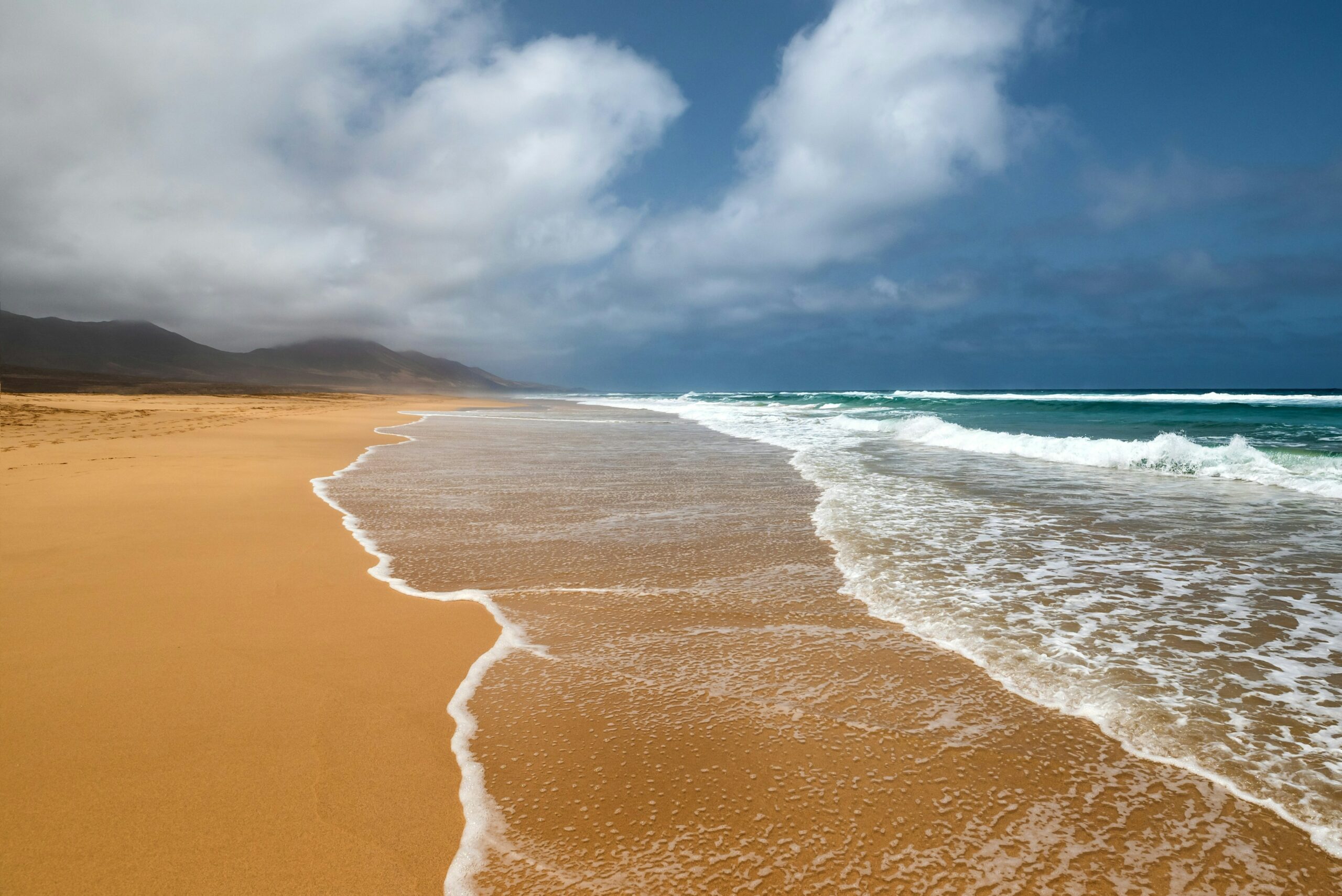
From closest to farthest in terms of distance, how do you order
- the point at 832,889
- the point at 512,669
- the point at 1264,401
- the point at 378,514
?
the point at 832,889 → the point at 512,669 → the point at 378,514 → the point at 1264,401

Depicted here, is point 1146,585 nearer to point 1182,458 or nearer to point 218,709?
point 218,709

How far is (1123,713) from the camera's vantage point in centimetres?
289

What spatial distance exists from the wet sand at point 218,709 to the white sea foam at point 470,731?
0.16 ft

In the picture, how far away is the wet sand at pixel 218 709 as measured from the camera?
204 centimetres

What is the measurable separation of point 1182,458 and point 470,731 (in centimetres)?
1363

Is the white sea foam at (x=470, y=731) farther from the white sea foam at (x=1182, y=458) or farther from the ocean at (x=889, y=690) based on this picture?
the white sea foam at (x=1182, y=458)

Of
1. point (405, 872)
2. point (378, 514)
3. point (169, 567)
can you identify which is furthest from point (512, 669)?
point (378, 514)

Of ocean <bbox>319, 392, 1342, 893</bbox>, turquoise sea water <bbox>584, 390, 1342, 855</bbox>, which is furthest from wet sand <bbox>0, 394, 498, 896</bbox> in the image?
turquoise sea water <bbox>584, 390, 1342, 855</bbox>

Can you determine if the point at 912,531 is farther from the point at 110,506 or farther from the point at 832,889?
the point at 110,506

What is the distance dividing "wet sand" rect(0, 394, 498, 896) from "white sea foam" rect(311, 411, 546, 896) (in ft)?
0.16

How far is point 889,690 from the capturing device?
3117 mm

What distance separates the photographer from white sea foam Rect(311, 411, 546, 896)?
202 cm

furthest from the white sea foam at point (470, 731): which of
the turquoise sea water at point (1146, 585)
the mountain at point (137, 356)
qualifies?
the mountain at point (137, 356)

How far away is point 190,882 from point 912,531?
5953mm
